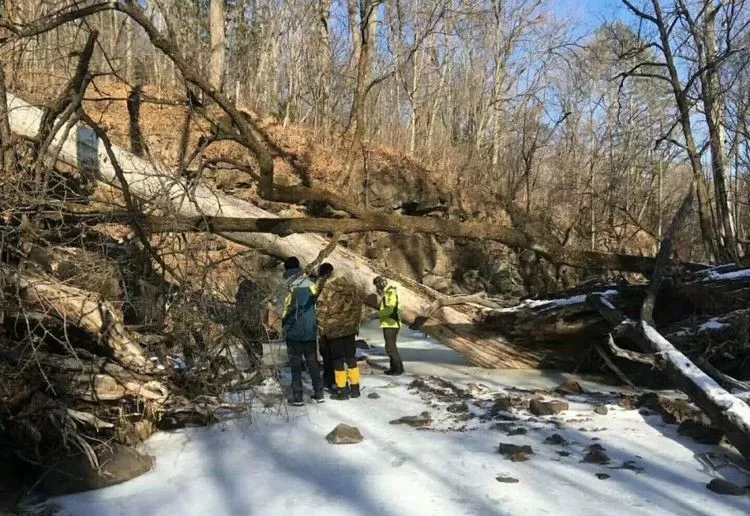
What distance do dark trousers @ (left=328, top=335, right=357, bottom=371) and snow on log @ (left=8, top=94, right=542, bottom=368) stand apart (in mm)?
1766

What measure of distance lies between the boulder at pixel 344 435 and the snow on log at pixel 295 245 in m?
3.12

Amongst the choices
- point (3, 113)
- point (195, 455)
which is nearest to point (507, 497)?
point (195, 455)

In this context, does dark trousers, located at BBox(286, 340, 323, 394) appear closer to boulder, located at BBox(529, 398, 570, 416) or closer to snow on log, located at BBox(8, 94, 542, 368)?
snow on log, located at BBox(8, 94, 542, 368)

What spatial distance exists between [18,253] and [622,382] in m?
6.65

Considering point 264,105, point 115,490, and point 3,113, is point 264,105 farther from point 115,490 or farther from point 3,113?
point 115,490

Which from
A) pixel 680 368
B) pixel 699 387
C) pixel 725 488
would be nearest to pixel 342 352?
pixel 680 368

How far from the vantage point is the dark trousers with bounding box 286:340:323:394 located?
6.50 meters

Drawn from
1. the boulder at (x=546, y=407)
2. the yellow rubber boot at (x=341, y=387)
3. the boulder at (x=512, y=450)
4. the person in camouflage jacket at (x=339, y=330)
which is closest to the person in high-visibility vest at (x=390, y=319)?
the person in camouflage jacket at (x=339, y=330)

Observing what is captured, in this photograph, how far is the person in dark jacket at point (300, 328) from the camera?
6.57m

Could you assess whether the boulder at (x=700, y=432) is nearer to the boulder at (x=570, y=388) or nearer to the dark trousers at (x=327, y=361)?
the boulder at (x=570, y=388)

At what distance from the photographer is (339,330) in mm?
6957

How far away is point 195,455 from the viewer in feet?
16.5

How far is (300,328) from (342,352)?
0.58m


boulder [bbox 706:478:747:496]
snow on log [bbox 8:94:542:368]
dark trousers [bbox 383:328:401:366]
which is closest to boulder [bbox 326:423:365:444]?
boulder [bbox 706:478:747:496]
